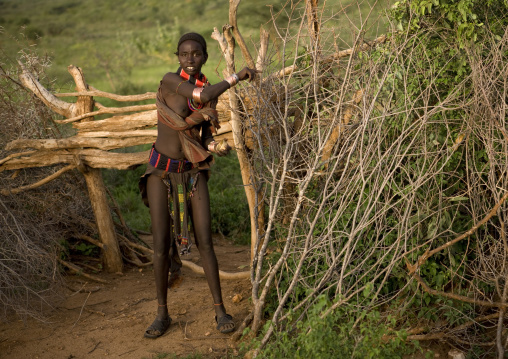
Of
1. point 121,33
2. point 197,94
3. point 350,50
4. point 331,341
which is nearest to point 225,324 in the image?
point 331,341

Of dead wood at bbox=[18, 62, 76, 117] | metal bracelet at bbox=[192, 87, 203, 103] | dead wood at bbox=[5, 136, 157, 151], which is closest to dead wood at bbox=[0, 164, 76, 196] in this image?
dead wood at bbox=[5, 136, 157, 151]

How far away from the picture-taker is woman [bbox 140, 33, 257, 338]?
358cm

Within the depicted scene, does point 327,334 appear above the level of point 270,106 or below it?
below

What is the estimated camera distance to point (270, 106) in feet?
13.0

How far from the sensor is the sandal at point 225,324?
12.4 feet

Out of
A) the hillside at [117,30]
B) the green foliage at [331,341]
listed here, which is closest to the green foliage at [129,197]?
the green foliage at [331,341]

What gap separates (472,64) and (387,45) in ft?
2.02

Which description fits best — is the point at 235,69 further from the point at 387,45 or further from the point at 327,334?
the point at 327,334

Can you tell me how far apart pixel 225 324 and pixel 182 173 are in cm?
106

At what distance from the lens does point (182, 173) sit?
3787mm

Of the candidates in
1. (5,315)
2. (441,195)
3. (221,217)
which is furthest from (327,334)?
(221,217)

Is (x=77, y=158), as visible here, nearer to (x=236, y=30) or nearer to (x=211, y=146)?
(x=211, y=146)

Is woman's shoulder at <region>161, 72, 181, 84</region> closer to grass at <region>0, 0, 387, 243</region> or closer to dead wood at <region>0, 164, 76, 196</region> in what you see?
dead wood at <region>0, 164, 76, 196</region>

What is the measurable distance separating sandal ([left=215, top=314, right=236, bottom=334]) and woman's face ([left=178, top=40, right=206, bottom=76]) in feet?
5.43
